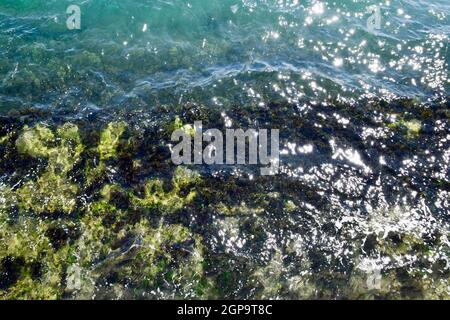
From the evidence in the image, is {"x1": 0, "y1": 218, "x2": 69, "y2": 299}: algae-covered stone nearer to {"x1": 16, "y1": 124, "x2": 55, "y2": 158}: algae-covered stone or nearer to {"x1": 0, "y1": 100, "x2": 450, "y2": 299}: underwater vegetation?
{"x1": 0, "y1": 100, "x2": 450, "y2": 299}: underwater vegetation

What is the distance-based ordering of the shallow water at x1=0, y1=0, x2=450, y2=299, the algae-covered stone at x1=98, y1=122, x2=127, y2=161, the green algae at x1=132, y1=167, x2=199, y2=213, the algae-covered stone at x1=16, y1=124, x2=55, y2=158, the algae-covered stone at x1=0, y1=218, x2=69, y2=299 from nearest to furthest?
the algae-covered stone at x1=0, y1=218, x2=69, y2=299 < the shallow water at x1=0, y1=0, x2=450, y2=299 < the green algae at x1=132, y1=167, x2=199, y2=213 < the algae-covered stone at x1=16, y1=124, x2=55, y2=158 < the algae-covered stone at x1=98, y1=122, x2=127, y2=161

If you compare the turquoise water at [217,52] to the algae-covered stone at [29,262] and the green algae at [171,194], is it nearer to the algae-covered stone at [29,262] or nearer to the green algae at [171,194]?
the green algae at [171,194]

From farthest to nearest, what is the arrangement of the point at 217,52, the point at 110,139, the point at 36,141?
1. the point at 217,52
2. the point at 110,139
3. the point at 36,141

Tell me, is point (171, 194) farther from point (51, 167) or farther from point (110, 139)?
point (51, 167)

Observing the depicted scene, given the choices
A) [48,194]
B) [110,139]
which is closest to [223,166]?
[110,139]

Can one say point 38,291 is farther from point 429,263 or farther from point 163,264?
point 429,263

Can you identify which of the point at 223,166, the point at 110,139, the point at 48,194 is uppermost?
the point at 110,139

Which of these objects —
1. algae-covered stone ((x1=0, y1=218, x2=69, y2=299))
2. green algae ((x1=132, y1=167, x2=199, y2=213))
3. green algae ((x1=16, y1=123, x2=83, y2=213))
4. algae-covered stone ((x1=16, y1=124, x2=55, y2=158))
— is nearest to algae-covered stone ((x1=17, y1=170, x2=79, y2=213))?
green algae ((x1=16, y1=123, x2=83, y2=213))
